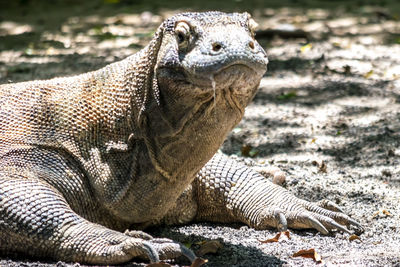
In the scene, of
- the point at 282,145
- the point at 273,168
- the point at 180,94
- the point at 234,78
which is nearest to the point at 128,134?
the point at 180,94

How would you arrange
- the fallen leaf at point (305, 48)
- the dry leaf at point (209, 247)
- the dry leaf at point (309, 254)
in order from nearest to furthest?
the dry leaf at point (309, 254), the dry leaf at point (209, 247), the fallen leaf at point (305, 48)

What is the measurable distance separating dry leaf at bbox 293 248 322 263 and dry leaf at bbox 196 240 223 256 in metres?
0.51

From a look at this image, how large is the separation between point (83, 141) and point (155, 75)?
743 mm

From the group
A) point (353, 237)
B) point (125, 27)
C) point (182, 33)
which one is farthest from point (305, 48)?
point (182, 33)

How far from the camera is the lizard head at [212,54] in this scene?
4.04 meters

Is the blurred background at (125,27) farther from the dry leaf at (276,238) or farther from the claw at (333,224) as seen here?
the claw at (333,224)

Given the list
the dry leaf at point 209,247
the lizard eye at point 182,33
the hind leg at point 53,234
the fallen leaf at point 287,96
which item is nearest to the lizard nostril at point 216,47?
the lizard eye at point 182,33

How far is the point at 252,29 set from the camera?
14.6ft

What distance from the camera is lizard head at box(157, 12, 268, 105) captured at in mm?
4039

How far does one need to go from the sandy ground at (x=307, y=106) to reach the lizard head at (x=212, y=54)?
47.5 inches

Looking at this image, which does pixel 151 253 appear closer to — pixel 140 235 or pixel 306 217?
pixel 140 235

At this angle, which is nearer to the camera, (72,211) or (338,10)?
(72,211)

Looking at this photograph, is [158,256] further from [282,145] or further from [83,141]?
[282,145]

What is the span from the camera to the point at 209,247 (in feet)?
15.6
